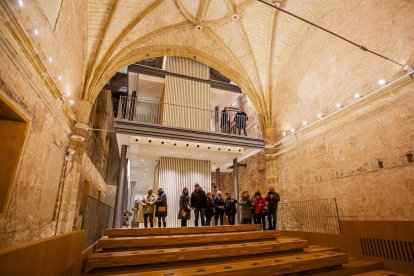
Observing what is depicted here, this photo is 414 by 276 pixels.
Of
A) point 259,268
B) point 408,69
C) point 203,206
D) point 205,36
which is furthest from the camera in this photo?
point 205,36

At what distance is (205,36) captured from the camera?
984 centimetres

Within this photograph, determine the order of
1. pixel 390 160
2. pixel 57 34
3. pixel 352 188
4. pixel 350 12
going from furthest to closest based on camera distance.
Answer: pixel 350 12 → pixel 352 188 → pixel 390 160 → pixel 57 34

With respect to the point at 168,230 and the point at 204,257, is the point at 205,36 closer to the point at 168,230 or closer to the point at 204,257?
the point at 168,230

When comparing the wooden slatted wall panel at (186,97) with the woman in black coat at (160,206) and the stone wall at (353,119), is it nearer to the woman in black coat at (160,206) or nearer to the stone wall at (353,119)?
the stone wall at (353,119)

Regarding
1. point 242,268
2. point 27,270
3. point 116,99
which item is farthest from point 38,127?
point 116,99

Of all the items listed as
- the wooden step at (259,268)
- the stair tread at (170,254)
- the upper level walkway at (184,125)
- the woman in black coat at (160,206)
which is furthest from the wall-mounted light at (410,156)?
the woman in black coat at (160,206)

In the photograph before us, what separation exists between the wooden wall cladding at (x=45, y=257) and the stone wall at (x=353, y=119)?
262 inches

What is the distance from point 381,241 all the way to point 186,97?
10678mm

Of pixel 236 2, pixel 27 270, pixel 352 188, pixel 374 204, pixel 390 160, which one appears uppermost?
pixel 236 2

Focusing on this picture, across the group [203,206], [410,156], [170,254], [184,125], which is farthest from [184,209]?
[410,156]

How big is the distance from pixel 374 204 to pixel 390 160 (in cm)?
122

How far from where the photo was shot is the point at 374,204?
5.86 metres

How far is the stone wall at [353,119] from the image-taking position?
5.48 m

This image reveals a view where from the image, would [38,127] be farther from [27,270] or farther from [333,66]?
[333,66]
